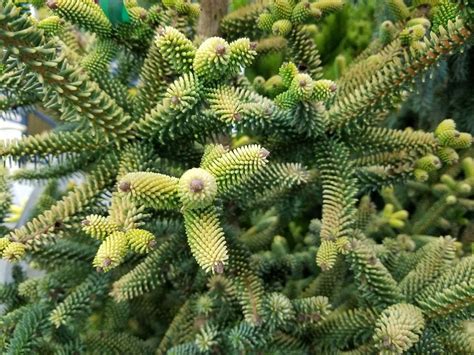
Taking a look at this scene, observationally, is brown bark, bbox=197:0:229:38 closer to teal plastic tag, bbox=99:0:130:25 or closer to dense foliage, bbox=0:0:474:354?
dense foliage, bbox=0:0:474:354

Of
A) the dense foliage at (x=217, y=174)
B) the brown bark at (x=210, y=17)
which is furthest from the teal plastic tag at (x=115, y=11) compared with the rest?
the brown bark at (x=210, y=17)

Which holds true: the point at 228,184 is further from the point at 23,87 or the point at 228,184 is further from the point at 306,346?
the point at 306,346

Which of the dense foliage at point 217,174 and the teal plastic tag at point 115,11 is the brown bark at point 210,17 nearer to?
the dense foliage at point 217,174

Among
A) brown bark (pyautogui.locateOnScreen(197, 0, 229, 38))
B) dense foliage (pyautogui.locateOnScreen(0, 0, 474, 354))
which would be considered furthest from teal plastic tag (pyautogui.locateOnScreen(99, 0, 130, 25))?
brown bark (pyautogui.locateOnScreen(197, 0, 229, 38))

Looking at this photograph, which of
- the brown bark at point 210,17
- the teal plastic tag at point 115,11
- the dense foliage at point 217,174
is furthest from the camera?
the brown bark at point 210,17

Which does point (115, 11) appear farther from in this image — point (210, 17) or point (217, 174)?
point (217, 174)

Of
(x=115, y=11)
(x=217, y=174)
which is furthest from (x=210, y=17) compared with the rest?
(x=217, y=174)

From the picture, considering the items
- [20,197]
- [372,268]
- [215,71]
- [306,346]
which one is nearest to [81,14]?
[215,71]
